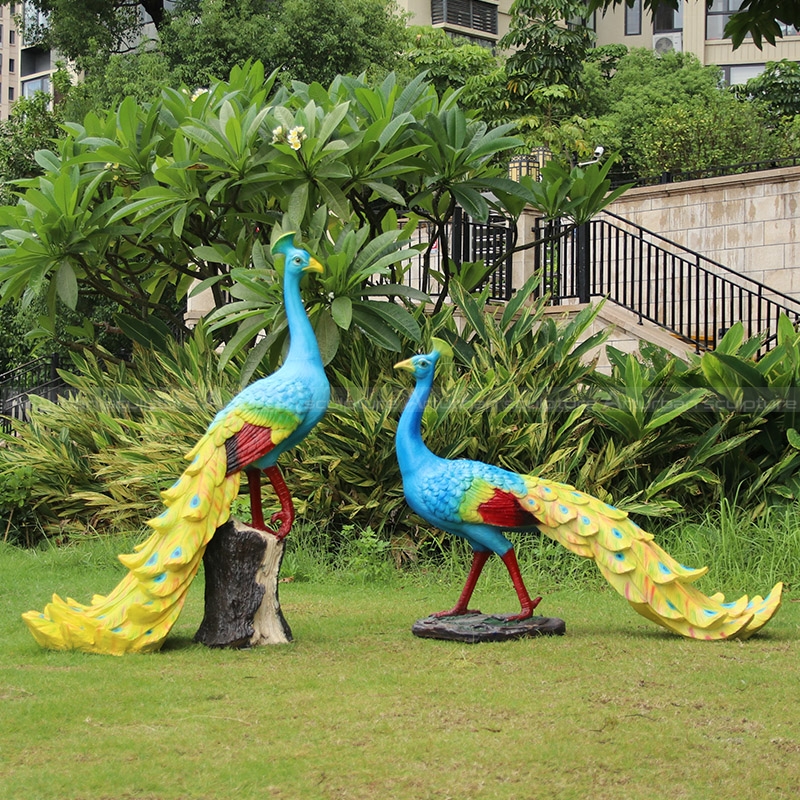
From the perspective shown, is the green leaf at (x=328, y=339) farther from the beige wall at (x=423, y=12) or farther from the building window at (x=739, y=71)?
the building window at (x=739, y=71)

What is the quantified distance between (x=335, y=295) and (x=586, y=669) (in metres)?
4.06

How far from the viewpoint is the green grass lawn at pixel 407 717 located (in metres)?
4.04

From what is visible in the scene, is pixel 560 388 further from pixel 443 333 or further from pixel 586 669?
pixel 586 669

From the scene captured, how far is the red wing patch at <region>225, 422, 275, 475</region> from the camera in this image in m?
6.03

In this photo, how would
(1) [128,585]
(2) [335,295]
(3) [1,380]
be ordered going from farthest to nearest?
(3) [1,380] < (2) [335,295] < (1) [128,585]

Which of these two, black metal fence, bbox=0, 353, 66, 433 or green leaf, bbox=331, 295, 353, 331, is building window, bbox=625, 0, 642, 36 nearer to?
black metal fence, bbox=0, 353, 66, 433

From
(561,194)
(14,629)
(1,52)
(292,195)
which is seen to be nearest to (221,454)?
(14,629)

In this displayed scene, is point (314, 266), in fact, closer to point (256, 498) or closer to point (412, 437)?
point (412, 437)

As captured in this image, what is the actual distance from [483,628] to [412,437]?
111 centimetres

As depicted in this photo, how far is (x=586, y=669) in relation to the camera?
221 inches

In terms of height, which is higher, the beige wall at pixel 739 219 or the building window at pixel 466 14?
the building window at pixel 466 14

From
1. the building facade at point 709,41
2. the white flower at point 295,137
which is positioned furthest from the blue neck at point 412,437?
the building facade at point 709,41

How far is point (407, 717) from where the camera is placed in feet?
15.7

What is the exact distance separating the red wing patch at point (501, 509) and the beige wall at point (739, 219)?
35.6 ft
